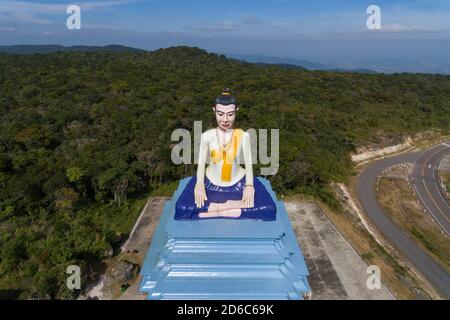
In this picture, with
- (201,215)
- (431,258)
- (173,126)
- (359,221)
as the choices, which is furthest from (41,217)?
(431,258)

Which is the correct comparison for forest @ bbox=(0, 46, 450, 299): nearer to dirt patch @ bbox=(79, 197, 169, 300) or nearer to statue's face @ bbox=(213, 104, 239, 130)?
dirt patch @ bbox=(79, 197, 169, 300)

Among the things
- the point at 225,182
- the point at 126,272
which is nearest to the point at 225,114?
the point at 225,182

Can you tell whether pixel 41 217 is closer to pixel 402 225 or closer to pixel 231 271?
pixel 231 271

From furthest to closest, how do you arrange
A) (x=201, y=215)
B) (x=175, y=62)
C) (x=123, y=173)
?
1. (x=175, y=62)
2. (x=123, y=173)
3. (x=201, y=215)

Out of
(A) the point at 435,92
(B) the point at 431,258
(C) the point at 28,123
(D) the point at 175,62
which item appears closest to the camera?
(B) the point at 431,258

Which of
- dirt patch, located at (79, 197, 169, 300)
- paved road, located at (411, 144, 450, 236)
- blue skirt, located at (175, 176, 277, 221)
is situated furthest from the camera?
paved road, located at (411, 144, 450, 236)

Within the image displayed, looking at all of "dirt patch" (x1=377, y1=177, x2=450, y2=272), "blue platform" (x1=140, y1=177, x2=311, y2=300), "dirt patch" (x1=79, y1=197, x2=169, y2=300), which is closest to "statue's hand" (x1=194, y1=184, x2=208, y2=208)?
"blue platform" (x1=140, y1=177, x2=311, y2=300)
